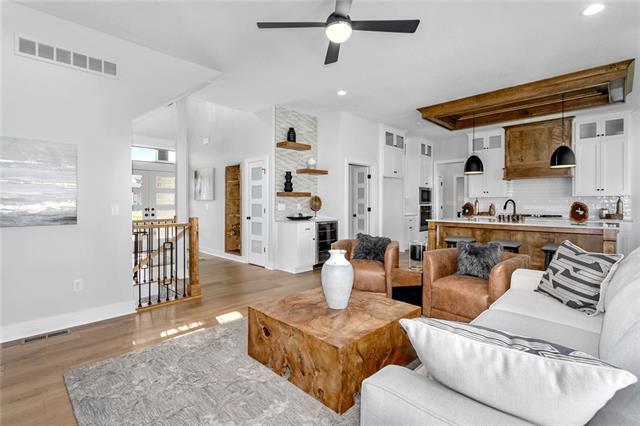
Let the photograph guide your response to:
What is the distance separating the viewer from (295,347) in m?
1.98

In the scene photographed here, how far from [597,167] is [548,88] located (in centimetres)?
246

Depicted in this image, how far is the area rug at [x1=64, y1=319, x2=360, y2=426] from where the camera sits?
1761mm

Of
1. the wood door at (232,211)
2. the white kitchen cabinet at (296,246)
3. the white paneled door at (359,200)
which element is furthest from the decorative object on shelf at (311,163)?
the wood door at (232,211)

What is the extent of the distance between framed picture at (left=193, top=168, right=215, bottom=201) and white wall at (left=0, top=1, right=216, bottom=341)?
3.81 metres

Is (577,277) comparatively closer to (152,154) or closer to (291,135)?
(291,135)

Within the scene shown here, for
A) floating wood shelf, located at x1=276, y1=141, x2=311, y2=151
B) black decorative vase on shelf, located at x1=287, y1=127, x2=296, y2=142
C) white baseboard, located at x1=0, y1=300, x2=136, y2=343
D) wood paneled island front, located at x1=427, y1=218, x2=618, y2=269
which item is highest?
black decorative vase on shelf, located at x1=287, y1=127, x2=296, y2=142

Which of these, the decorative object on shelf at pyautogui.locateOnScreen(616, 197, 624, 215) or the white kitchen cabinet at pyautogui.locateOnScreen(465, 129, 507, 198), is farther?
the white kitchen cabinet at pyautogui.locateOnScreen(465, 129, 507, 198)

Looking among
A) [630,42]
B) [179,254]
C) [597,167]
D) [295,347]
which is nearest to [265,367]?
[295,347]

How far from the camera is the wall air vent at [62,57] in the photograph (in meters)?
2.87

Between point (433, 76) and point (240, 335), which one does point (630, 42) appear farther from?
point (240, 335)

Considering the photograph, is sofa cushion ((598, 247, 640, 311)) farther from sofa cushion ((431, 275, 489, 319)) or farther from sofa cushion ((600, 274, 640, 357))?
sofa cushion ((431, 275, 489, 319))

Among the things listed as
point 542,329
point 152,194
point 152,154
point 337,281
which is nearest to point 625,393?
point 542,329

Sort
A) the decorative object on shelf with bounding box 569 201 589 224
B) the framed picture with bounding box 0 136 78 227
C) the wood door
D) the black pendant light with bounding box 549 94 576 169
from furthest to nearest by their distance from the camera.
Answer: the wood door → the black pendant light with bounding box 549 94 576 169 → the decorative object on shelf with bounding box 569 201 589 224 → the framed picture with bounding box 0 136 78 227

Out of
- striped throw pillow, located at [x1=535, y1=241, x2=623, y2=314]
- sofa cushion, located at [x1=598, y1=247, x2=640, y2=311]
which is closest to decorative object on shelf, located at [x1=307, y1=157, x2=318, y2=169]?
striped throw pillow, located at [x1=535, y1=241, x2=623, y2=314]
